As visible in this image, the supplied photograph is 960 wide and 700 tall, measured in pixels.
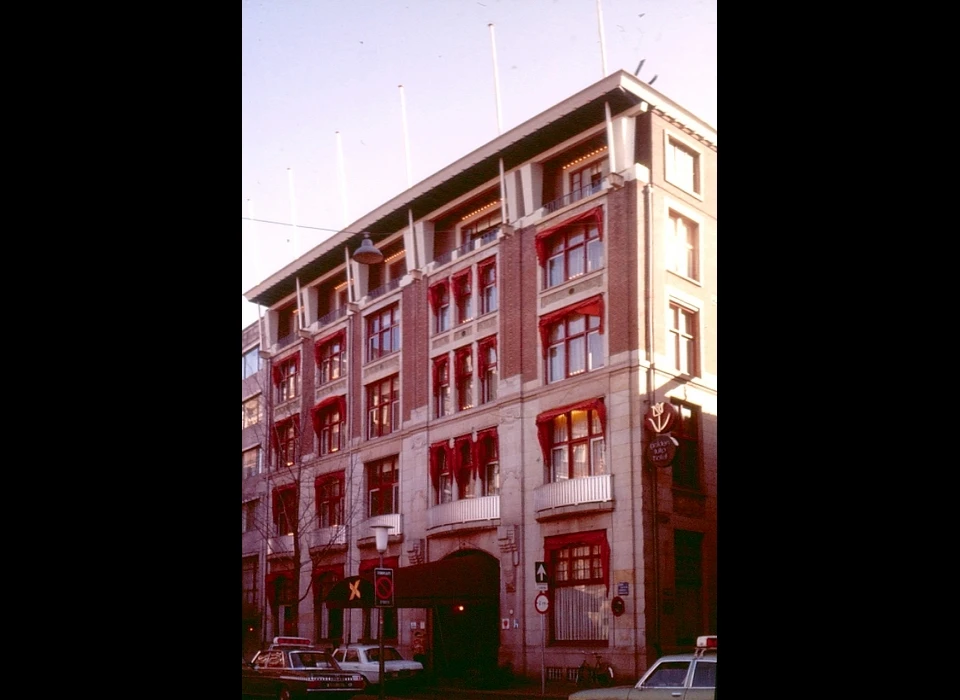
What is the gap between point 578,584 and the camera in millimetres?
6020

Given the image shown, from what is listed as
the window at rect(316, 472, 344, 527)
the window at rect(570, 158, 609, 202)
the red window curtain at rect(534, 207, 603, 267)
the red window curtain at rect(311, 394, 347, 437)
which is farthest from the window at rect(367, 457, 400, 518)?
the window at rect(570, 158, 609, 202)

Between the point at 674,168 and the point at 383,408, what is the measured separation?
8.09 feet

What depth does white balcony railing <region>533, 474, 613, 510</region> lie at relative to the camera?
20.0ft

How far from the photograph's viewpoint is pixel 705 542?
19.8ft

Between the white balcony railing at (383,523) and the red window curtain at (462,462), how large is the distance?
0.54 m

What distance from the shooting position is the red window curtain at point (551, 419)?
20.3 ft

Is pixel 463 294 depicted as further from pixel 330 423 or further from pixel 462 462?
pixel 330 423

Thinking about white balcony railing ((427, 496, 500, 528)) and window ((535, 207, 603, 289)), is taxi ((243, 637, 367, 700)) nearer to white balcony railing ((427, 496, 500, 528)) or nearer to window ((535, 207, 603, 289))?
white balcony railing ((427, 496, 500, 528))

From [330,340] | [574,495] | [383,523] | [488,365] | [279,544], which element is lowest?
[279,544]

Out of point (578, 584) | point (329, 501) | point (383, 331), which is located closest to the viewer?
point (578, 584)

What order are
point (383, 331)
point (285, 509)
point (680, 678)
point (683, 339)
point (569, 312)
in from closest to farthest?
1. point (680, 678)
2. point (683, 339)
3. point (569, 312)
4. point (285, 509)
5. point (383, 331)

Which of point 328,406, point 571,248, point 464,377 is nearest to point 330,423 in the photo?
point 328,406

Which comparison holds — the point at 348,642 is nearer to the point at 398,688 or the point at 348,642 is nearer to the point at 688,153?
the point at 398,688
